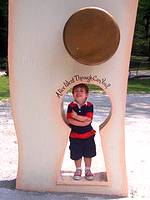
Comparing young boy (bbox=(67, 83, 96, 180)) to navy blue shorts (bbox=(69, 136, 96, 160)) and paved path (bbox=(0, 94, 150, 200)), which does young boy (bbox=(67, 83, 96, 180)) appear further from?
paved path (bbox=(0, 94, 150, 200))

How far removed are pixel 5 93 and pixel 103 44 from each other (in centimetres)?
1203

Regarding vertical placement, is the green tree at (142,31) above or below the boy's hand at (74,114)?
above

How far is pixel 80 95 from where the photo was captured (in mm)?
5852

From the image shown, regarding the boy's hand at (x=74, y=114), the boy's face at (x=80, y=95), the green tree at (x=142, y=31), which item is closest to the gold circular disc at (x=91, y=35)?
the boy's face at (x=80, y=95)

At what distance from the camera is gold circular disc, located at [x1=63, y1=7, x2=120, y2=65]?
5.53 meters

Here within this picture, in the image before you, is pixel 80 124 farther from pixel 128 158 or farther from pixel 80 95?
pixel 128 158

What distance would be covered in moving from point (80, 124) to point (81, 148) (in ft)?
1.00

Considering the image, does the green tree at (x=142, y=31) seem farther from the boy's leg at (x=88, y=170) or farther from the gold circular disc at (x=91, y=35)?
the gold circular disc at (x=91, y=35)

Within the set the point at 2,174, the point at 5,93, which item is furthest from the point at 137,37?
the point at 2,174

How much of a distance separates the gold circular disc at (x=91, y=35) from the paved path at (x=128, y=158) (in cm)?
168

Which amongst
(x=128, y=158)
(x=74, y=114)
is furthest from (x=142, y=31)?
(x=74, y=114)

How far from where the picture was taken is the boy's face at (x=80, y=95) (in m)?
5.84

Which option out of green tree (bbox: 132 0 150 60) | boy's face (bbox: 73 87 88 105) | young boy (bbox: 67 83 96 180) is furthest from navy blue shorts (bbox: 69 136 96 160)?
green tree (bbox: 132 0 150 60)

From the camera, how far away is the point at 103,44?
5.57 m
